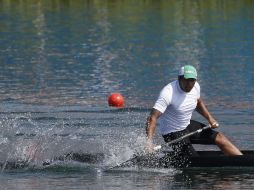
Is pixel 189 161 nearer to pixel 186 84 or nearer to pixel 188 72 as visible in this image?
pixel 186 84

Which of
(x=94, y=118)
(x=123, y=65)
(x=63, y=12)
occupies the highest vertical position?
(x=94, y=118)

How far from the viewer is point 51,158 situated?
20.0 m

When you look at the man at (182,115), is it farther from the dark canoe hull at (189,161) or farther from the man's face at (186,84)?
the dark canoe hull at (189,161)

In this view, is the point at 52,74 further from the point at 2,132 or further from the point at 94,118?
the point at 2,132

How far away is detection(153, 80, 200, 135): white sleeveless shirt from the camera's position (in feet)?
60.6

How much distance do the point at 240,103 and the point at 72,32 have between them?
87.0 ft

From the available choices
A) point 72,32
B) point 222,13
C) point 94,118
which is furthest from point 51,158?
point 222,13

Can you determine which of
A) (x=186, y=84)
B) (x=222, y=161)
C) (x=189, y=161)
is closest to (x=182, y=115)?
(x=186, y=84)

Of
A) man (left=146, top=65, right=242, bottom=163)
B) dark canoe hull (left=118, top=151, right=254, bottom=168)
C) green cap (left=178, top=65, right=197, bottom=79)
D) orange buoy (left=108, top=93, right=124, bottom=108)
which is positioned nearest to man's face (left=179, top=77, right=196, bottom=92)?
man (left=146, top=65, right=242, bottom=163)

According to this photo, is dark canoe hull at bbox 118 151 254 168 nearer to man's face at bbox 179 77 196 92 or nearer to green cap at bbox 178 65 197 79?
man's face at bbox 179 77 196 92

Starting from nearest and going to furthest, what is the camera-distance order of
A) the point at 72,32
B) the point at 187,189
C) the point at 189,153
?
the point at 187,189, the point at 189,153, the point at 72,32

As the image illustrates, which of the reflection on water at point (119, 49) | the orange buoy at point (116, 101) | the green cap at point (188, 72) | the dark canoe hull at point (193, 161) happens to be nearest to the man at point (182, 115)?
the green cap at point (188, 72)

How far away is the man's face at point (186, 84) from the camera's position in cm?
1842

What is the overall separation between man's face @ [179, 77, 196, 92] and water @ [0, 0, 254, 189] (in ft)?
5.29
